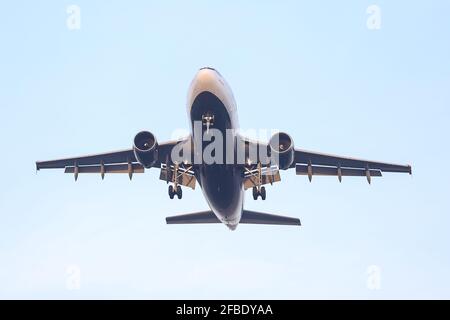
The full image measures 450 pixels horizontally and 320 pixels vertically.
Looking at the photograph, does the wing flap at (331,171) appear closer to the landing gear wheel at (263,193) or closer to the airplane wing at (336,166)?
the airplane wing at (336,166)

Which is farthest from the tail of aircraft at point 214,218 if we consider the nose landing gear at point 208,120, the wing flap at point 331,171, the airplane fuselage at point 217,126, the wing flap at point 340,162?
the nose landing gear at point 208,120

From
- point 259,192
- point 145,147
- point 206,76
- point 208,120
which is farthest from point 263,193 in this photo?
point 206,76

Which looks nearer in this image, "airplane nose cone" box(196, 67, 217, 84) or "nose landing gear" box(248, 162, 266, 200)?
"airplane nose cone" box(196, 67, 217, 84)

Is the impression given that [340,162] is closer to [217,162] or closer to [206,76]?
[217,162]

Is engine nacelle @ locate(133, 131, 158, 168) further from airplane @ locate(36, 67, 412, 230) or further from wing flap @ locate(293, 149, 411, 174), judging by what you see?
wing flap @ locate(293, 149, 411, 174)

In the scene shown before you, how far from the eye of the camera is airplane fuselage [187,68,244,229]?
26594 mm

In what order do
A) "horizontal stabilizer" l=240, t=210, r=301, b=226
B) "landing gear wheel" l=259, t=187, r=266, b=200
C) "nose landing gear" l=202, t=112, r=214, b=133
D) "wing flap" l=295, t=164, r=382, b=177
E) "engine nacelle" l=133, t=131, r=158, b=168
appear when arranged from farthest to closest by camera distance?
"horizontal stabilizer" l=240, t=210, r=301, b=226
"wing flap" l=295, t=164, r=382, b=177
"landing gear wheel" l=259, t=187, r=266, b=200
"engine nacelle" l=133, t=131, r=158, b=168
"nose landing gear" l=202, t=112, r=214, b=133

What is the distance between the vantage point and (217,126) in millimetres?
27312

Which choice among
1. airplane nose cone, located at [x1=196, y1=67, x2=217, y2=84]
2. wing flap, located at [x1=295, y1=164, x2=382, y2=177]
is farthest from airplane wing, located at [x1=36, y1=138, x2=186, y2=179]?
wing flap, located at [x1=295, y1=164, x2=382, y2=177]

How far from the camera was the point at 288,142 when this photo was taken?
28.3 m

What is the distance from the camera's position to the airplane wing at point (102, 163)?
1261 inches

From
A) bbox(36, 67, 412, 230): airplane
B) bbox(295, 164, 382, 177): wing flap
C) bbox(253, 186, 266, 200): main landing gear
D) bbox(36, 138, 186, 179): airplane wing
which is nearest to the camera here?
bbox(36, 67, 412, 230): airplane

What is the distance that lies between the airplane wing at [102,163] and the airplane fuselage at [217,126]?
10.1ft
